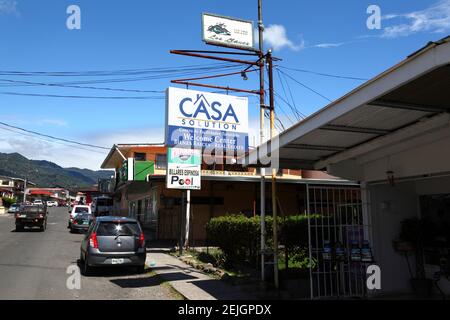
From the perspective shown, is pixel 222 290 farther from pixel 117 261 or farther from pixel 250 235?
pixel 117 261

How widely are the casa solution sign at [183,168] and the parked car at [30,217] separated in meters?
16.3

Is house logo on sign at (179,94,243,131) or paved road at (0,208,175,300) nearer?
paved road at (0,208,175,300)

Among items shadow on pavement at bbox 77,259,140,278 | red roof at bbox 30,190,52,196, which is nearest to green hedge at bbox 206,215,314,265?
shadow on pavement at bbox 77,259,140,278

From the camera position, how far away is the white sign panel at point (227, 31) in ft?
41.1

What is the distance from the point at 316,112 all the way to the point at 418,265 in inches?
173

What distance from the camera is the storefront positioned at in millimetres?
6348

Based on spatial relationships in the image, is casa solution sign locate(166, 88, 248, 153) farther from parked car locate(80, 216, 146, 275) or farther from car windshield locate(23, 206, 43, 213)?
car windshield locate(23, 206, 43, 213)

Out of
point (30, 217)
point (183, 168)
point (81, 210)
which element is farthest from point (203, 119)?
point (81, 210)

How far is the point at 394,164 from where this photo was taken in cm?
848

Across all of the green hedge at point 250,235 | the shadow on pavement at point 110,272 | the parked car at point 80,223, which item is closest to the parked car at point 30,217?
the parked car at point 80,223

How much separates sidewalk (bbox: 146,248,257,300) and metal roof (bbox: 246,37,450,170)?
296 centimetres

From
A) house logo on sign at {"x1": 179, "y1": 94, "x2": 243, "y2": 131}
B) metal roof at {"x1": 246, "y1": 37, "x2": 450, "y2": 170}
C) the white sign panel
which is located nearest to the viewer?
metal roof at {"x1": 246, "y1": 37, "x2": 450, "y2": 170}

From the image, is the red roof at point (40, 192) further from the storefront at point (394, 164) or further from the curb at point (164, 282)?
the storefront at point (394, 164)

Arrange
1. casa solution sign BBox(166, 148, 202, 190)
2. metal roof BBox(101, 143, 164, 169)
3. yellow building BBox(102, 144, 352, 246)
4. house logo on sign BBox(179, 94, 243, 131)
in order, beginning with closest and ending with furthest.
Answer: house logo on sign BBox(179, 94, 243, 131) < casa solution sign BBox(166, 148, 202, 190) < yellow building BBox(102, 144, 352, 246) < metal roof BBox(101, 143, 164, 169)
